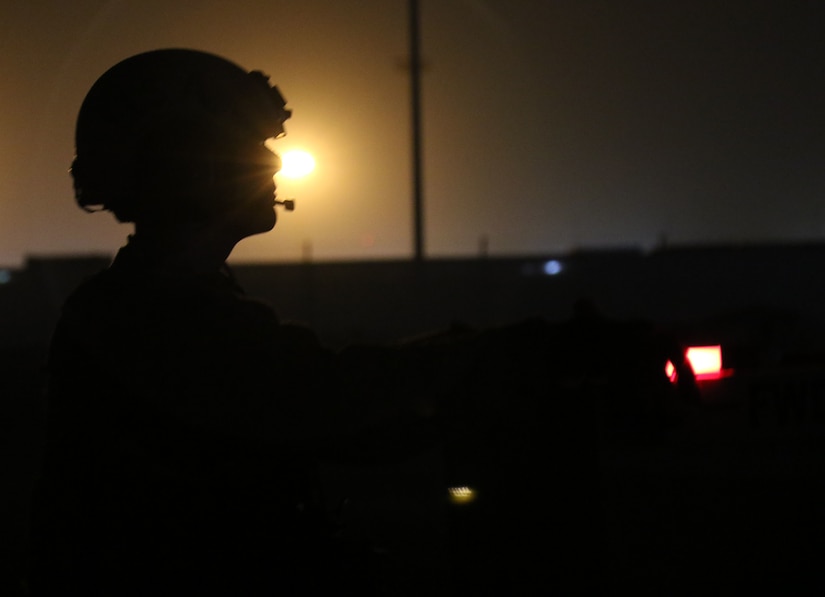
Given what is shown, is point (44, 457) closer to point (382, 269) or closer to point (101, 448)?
point (101, 448)

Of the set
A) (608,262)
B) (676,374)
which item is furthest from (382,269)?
(676,374)

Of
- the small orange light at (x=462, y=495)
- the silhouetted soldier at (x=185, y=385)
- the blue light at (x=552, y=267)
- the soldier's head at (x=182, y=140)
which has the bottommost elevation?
the small orange light at (x=462, y=495)

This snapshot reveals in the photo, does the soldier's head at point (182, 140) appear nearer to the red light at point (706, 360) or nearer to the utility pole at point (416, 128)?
the red light at point (706, 360)

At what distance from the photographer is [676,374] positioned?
5.11ft

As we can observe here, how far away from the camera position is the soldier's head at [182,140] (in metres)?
1.42

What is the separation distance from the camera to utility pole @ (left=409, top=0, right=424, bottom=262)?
56.7 ft

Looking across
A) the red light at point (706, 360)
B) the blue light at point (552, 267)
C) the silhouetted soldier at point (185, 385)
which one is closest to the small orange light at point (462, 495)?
the silhouetted soldier at point (185, 385)

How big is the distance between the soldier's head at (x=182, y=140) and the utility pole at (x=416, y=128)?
15.8m

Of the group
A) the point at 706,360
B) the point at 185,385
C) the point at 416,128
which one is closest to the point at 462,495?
the point at 185,385

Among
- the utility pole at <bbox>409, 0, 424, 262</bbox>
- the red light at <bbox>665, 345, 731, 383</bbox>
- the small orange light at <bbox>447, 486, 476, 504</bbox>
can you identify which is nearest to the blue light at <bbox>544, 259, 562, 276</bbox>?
the utility pole at <bbox>409, 0, 424, 262</bbox>

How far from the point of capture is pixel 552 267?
91.2ft

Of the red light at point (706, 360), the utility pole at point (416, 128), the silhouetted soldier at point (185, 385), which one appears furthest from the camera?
the utility pole at point (416, 128)

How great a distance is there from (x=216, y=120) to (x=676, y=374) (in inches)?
32.8

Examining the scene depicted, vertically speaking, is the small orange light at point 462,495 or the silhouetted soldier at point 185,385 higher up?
the silhouetted soldier at point 185,385
